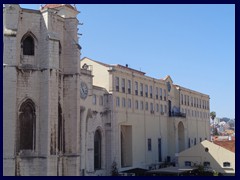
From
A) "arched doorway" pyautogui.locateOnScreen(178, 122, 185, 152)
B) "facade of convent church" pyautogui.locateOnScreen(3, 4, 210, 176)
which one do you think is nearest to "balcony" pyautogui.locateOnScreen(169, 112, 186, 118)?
"arched doorway" pyautogui.locateOnScreen(178, 122, 185, 152)

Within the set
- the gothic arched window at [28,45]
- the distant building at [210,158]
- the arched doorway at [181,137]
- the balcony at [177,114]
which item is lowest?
the distant building at [210,158]

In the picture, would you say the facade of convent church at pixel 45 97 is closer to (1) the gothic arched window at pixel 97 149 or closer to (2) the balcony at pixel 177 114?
(1) the gothic arched window at pixel 97 149

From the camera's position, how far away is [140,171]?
41594 millimetres

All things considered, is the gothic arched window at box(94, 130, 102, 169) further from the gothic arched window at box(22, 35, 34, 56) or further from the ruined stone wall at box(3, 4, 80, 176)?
the gothic arched window at box(22, 35, 34, 56)

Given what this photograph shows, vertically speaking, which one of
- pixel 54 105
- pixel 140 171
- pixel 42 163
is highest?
pixel 54 105

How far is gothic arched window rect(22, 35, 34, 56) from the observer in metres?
23.6

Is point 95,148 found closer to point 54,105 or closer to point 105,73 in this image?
point 105,73

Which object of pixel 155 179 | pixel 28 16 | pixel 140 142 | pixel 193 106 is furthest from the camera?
pixel 193 106

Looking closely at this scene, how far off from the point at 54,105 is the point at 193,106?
145ft

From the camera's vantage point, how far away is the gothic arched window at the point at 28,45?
23609 mm

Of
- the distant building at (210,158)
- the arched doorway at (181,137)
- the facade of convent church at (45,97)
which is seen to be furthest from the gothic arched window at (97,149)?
the arched doorway at (181,137)

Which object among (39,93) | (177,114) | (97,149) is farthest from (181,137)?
(39,93)

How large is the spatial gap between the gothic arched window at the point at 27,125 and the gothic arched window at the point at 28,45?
309 centimetres

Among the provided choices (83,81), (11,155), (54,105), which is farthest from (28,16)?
(83,81)
